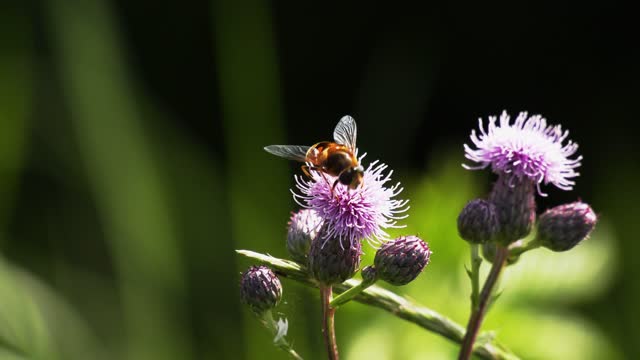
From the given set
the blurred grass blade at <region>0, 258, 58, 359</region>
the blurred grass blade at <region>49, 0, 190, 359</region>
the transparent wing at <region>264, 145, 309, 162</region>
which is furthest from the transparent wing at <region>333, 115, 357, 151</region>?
the blurred grass blade at <region>49, 0, 190, 359</region>

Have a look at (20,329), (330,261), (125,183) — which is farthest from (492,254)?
(125,183)

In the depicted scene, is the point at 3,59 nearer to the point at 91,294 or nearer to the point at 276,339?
the point at 91,294

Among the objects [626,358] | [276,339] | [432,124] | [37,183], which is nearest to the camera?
[276,339]

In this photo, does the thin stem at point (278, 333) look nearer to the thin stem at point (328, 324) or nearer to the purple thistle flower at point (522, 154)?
the thin stem at point (328, 324)

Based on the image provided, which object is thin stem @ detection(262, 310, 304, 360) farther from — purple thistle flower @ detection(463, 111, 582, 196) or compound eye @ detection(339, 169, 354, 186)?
purple thistle flower @ detection(463, 111, 582, 196)

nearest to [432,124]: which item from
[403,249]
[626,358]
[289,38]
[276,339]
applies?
[289,38]

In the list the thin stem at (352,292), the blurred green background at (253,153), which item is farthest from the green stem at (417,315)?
the blurred green background at (253,153)

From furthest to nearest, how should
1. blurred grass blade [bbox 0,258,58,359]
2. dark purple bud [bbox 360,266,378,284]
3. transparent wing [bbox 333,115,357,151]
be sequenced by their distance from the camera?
blurred grass blade [bbox 0,258,58,359] < transparent wing [bbox 333,115,357,151] < dark purple bud [bbox 360,266,378,284]
